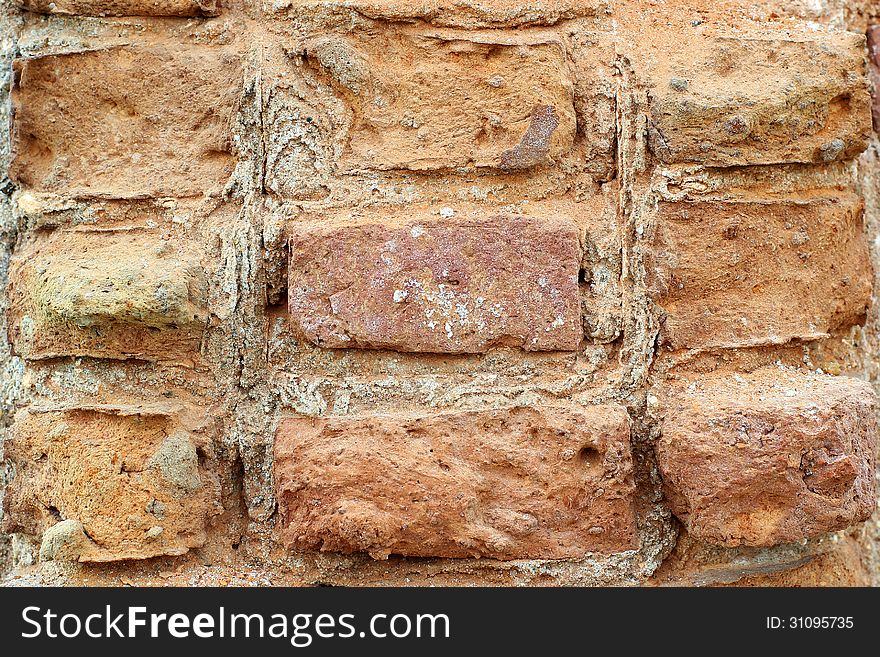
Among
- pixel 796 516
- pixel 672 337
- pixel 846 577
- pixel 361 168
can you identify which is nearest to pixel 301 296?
pixel 361 168

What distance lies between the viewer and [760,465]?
29.0 inches

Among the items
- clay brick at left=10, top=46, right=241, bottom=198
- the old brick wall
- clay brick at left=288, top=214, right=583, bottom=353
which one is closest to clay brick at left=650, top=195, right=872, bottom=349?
the old brick wall

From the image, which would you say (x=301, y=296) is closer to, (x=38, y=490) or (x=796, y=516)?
(x=38, y=490)

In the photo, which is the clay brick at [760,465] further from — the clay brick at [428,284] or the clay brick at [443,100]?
the clay brick at [443,100]

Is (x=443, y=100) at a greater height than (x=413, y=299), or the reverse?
(x=443, y=100)

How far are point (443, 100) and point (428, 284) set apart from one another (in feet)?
0.55

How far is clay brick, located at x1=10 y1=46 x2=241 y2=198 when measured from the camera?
0.78m

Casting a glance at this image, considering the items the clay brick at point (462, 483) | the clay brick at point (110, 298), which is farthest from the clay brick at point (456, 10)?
the clay brick at point (462, 483)

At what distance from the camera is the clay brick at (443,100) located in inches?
30.1

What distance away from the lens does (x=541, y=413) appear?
0.76m

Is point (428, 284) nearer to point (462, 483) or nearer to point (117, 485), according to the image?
point (462, 483)

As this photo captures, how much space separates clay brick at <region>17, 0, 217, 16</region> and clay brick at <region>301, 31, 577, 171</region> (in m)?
0.11

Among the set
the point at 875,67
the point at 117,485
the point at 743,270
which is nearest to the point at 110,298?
the point at 117,485

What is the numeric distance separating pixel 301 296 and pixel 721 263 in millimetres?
379
